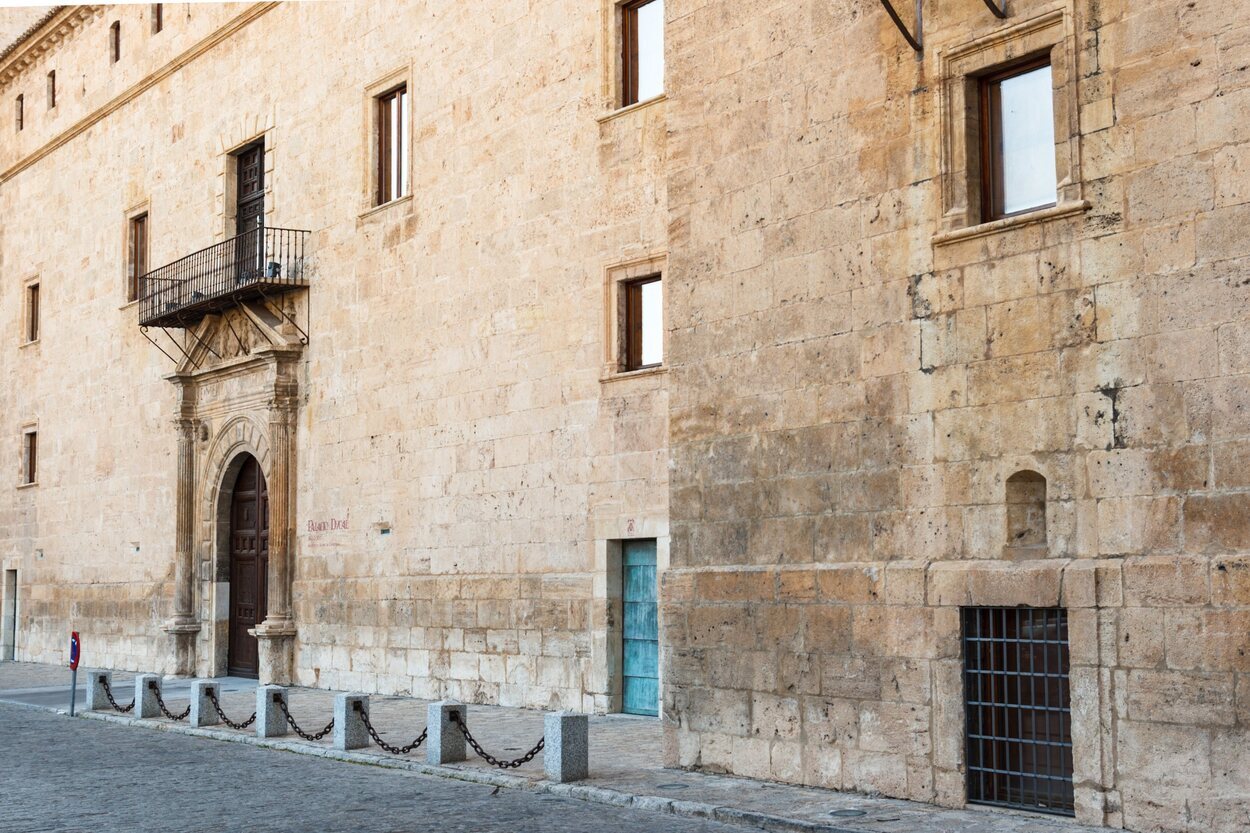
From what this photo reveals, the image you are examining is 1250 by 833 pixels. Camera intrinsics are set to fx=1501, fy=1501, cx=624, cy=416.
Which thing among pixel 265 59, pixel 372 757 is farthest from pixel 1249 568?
pixel 265 59

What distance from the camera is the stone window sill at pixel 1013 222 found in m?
8.98

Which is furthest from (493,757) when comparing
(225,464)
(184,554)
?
(184,554)

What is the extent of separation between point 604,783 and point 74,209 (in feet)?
72.4

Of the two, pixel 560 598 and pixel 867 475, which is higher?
pixel 867 475

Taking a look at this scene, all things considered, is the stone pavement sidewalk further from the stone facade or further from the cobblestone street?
the stone facade

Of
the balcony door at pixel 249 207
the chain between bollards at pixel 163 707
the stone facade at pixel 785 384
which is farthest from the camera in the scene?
the balcony door at pixel 249 207

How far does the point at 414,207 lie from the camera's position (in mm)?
18984

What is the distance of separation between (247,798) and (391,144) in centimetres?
1099

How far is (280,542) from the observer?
20.9m

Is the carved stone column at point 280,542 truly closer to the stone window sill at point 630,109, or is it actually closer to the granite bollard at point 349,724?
the stone window sill at point 630,109

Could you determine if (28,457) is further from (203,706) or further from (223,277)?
(203,706)

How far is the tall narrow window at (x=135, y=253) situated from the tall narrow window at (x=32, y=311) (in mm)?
5282

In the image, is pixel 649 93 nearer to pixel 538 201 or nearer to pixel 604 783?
pixel 538 201

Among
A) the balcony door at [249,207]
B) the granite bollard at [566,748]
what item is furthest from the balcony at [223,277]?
the granite bollard at [566,748]
